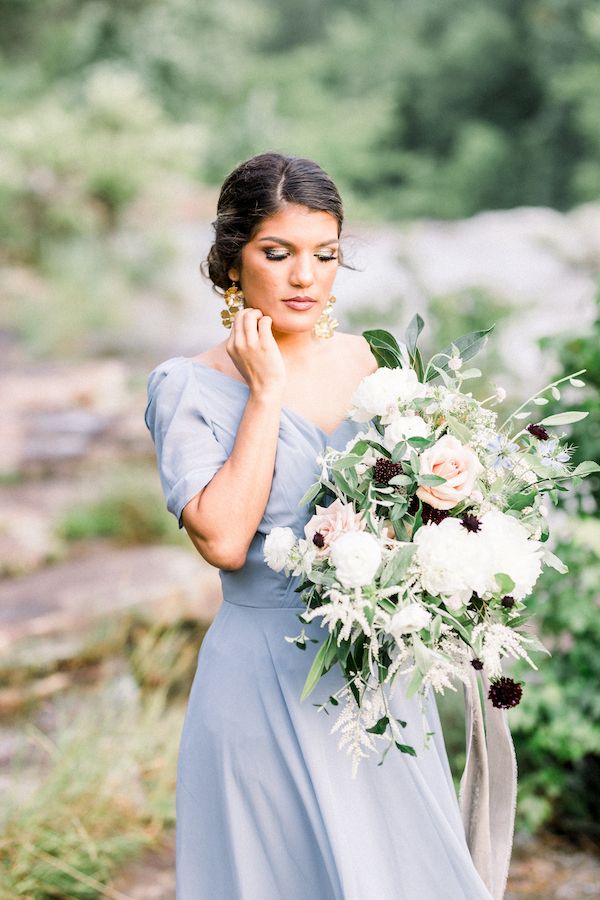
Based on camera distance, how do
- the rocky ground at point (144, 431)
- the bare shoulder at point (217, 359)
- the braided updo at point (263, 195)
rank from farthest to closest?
the rocky ground at point (144, 431) → the bare shoulder at point (217, 359) → the braided updo at point (263, 195)

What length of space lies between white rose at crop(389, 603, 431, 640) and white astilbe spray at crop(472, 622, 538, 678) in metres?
0.15

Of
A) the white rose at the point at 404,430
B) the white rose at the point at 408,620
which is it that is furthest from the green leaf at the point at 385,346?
the white rose at the point at 408,620

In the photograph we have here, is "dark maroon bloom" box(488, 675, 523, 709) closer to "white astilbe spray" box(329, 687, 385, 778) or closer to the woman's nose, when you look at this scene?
"white astilbe spray" box(329, 687, 385, 778)

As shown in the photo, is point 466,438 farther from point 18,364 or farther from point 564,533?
point 18,364

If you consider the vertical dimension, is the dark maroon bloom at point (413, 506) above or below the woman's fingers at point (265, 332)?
below

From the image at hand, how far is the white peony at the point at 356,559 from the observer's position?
1.69 metres

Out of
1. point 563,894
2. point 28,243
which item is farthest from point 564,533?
point 28,243

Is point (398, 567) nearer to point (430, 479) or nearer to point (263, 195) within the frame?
point (430, 479)

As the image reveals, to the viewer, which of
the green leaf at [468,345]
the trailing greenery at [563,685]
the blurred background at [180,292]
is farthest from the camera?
the blurred background at [180,292]

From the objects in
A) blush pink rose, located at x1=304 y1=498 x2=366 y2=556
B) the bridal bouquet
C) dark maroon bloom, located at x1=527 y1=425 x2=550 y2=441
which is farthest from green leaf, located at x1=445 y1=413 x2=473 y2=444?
blush pink rose, located at x1=304 y1=498 x2=366 y2=556

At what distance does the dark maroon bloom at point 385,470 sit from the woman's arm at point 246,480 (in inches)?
10.7

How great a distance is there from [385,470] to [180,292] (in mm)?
9112

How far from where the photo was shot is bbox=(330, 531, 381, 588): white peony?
1693mm

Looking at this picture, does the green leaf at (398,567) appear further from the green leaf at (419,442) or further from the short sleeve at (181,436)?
the short sleeve at (181,436)
